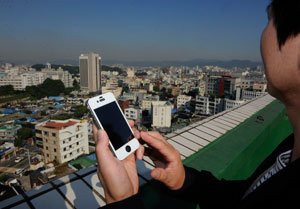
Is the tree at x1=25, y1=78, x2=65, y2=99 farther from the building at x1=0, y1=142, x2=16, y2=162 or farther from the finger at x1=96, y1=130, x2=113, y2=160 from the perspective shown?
the finger at x1=96, y1=130, x2=113, y2=160

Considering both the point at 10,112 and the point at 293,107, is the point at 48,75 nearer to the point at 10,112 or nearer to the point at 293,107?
the point at 10,112

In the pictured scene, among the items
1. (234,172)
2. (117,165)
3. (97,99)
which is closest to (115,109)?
(97,99)

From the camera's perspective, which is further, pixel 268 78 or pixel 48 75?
pixel 48 75

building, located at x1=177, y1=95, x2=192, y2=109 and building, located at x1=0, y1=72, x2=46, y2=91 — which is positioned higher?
building, located at x1=0, y1=72, x2=46, y2=91

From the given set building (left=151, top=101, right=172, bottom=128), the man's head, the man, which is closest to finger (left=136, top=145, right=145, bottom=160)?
the man

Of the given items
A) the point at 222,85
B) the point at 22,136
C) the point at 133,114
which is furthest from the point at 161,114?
the point at 222,85
